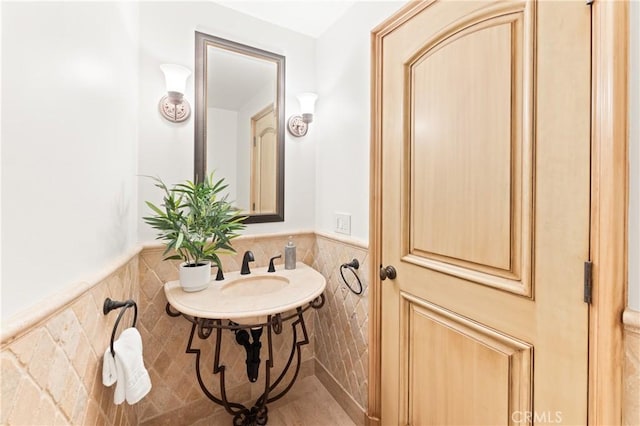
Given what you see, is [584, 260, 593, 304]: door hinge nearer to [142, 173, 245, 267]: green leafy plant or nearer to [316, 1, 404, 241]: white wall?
[316, 1, 404, 241]: white wall

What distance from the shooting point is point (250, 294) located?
1.50 m

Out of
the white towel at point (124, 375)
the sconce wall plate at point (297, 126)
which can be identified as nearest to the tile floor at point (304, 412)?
the white towel at point (124, 375)

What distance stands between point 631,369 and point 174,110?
1.91 meters

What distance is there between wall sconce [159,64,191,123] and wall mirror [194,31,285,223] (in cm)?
8

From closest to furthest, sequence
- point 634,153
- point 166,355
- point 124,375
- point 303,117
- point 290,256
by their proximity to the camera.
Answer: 1. point 634,153
2. point 124,375
3. point 166,355
4. point 290,256
5. point 303,117

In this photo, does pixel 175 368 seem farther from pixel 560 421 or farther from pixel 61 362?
pixel 560 421

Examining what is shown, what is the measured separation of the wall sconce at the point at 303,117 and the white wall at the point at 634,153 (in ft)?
4.51

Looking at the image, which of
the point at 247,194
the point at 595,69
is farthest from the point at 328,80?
the point at 595,69

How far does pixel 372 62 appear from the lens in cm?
133

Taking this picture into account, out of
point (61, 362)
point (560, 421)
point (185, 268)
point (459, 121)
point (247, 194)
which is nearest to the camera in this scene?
point (61, 362)

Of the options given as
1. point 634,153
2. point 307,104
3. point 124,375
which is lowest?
point 124,375

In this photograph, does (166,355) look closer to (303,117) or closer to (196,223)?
(196,223)

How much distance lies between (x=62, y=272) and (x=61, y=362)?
20cm

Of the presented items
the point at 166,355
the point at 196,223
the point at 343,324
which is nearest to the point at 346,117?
the point at 196,223
